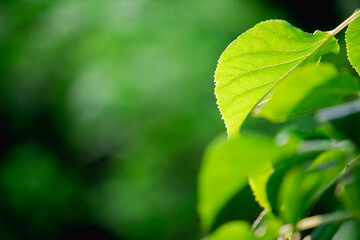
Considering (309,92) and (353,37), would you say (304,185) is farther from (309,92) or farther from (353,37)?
(353,37)

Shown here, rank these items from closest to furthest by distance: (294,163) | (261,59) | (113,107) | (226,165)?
(226,165) < (294,163) < (261,59) < (113,107)

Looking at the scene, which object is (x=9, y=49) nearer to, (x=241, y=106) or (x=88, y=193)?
(x=88, y=193)

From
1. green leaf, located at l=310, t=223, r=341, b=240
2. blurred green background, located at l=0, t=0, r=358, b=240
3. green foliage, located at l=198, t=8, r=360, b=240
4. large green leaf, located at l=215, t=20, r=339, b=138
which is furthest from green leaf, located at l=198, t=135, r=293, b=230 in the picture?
blurred green background, located at l=0, t=0, r=358, b=240

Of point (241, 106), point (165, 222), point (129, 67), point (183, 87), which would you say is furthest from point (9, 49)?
point (241, 106)

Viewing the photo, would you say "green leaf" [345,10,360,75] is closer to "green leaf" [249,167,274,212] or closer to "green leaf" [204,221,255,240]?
"green leaf" [249,167,274,212]

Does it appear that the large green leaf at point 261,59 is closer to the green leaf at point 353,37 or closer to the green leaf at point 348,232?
the green leaf at point 353,37

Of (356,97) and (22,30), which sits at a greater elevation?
(22,30)

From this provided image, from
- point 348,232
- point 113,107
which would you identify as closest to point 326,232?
point 348,232
